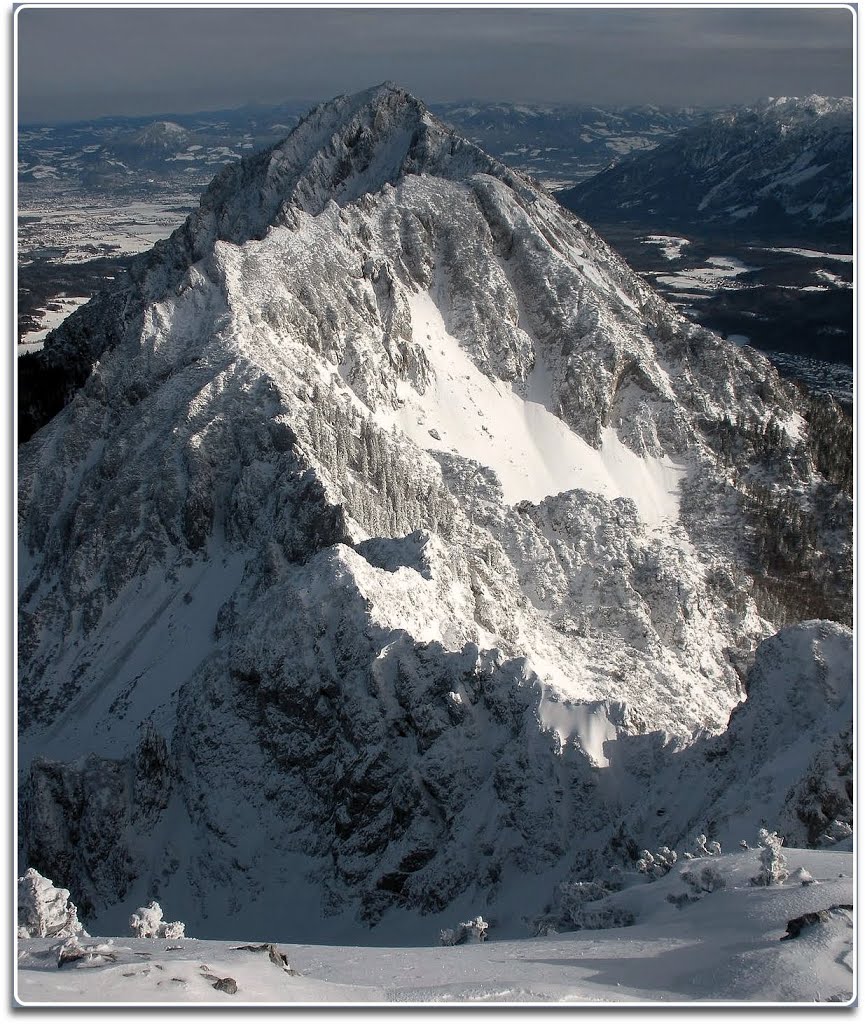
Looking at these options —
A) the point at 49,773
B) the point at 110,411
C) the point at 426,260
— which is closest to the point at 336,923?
the point at 49,773

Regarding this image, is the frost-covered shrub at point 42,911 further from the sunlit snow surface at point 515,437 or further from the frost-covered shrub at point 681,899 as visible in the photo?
the sunlit snow surface at point 515,437

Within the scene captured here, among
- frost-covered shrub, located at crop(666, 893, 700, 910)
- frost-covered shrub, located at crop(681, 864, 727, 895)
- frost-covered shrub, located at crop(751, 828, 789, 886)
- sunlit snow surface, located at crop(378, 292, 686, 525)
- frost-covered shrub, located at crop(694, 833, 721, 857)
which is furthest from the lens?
sunlit snow surface, located at crop(378, 292, 686, 525)

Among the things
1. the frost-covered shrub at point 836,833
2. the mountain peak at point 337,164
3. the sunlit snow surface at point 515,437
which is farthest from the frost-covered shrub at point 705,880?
the mountain peak at point 337,164

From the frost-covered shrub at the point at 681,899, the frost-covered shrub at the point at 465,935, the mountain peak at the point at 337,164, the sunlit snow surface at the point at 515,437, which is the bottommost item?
the frost-covered shrub at the point at 465,935

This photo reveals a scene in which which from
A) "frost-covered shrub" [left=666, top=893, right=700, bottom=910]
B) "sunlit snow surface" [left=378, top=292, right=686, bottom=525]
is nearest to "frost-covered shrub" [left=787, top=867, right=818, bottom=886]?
"frost-covered shrub" [left=666, top=893, right=700, bottom=910]

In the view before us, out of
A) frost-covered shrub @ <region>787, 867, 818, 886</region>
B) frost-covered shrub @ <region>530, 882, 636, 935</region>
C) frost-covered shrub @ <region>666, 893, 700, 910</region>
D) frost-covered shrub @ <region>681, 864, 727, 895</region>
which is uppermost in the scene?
frost-covered shrub @ <region>787, 867, 818, 886</region>

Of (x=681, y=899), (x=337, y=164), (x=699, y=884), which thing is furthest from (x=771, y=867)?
(x=337, y=164)

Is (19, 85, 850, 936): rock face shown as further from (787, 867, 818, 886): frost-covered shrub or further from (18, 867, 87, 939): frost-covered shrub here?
(18, 867, 87, 939): frost-covered shrub
